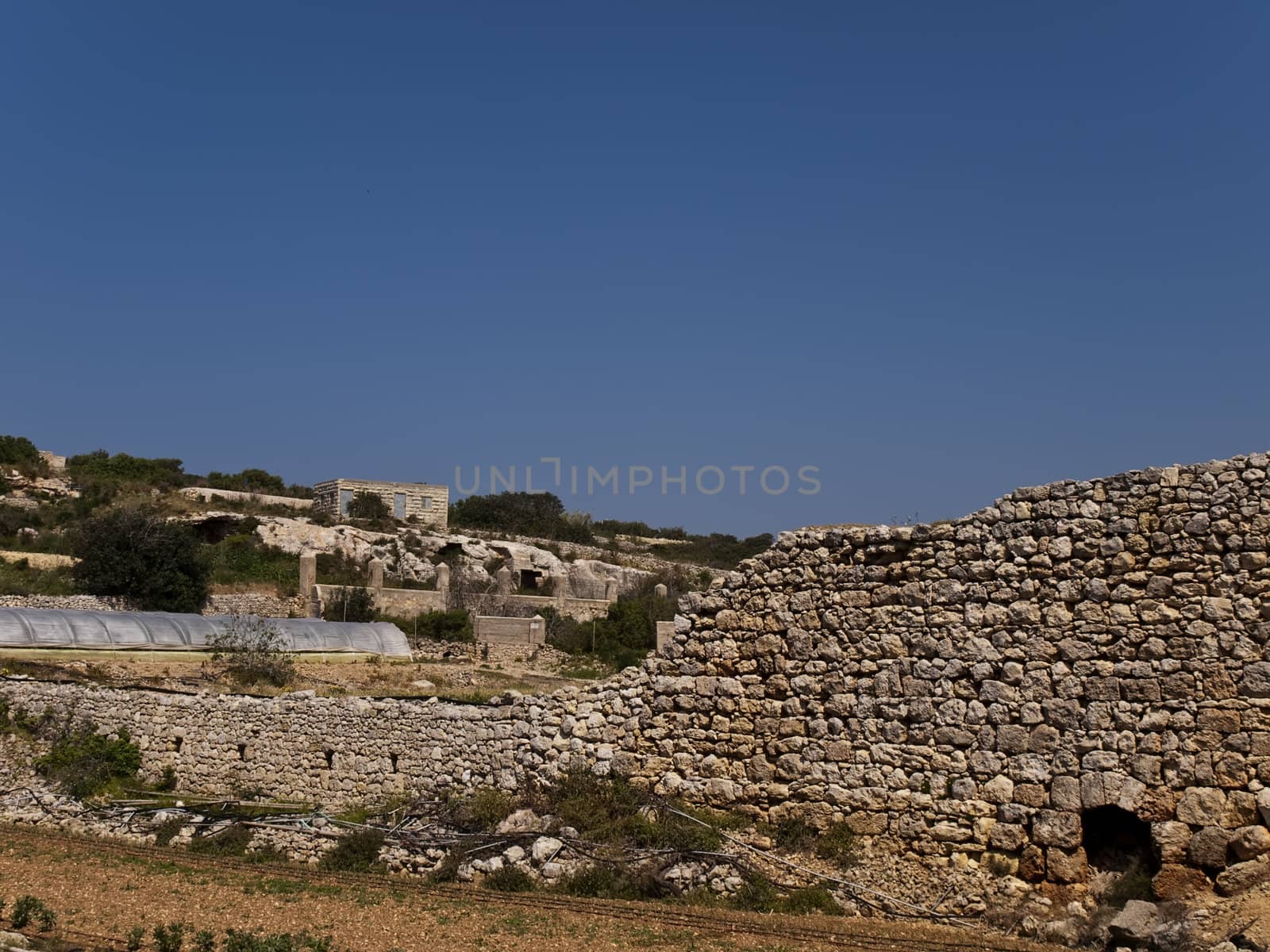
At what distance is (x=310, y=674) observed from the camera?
81.9 ft

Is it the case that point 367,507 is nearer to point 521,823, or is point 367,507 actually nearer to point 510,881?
point 521,823

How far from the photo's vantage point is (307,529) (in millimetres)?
53750

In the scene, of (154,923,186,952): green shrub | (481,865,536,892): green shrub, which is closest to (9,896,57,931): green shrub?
(154,923,186,952): green shrub

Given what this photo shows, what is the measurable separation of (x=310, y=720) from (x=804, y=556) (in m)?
8.77

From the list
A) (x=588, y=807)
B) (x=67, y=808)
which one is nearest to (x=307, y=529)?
(x=67, y=808)

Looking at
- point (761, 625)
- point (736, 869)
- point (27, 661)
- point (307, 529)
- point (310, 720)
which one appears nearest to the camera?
point (736, 869)

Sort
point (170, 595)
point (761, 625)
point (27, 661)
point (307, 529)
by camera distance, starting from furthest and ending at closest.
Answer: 1. point (307, 529)
2. point (170, 595)
3. point (27, 661)
4. point (761, 625)

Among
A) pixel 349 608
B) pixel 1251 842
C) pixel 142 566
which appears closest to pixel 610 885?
pixel 1251 842

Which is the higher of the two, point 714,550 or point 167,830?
point 714,550

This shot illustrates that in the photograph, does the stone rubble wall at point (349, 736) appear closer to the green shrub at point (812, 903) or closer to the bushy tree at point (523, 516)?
the green shrub at point (812, 903)

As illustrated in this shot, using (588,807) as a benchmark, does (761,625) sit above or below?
above

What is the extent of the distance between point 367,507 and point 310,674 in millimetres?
41719

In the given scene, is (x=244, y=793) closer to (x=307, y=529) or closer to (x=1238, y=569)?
(x=1238, y=569)

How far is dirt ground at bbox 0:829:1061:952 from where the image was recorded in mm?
10000
